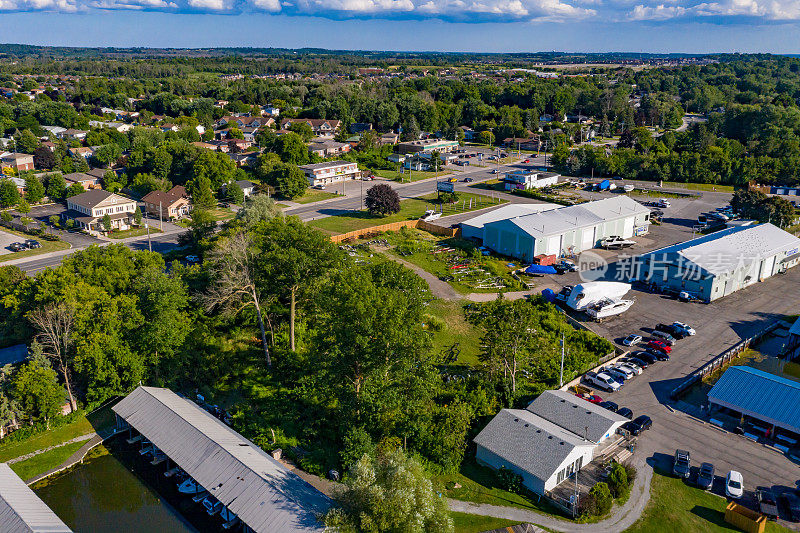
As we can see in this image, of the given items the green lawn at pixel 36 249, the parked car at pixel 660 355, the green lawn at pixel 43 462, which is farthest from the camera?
the green lawn at pixel 36 249

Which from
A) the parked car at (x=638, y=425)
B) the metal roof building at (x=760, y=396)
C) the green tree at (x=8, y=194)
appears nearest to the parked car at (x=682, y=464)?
the parked car at (x=638, y=425)

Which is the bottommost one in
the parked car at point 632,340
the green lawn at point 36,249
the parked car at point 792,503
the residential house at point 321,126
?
the parked car at point 792,503

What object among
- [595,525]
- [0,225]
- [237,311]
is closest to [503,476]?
[595,525]

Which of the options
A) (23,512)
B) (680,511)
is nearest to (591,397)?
(680,511)

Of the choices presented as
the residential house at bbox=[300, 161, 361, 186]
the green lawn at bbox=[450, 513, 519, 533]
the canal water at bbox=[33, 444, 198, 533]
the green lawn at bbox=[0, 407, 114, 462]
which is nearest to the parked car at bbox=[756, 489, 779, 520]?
the green lawn at bbox=[450, 513, 519, 533]

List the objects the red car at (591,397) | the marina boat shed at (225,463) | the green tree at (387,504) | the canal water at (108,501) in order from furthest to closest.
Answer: the red car at (591,397), the canal water at (108,501), the marina boat shed at (225,463), the green tree at (387,504)

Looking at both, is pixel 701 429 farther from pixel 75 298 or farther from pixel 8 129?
pixel 8 129

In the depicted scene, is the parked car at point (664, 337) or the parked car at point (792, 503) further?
the parked car at point (664, 337)

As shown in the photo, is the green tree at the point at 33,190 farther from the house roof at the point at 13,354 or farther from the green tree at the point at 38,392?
the green tree at the point at 38,392
